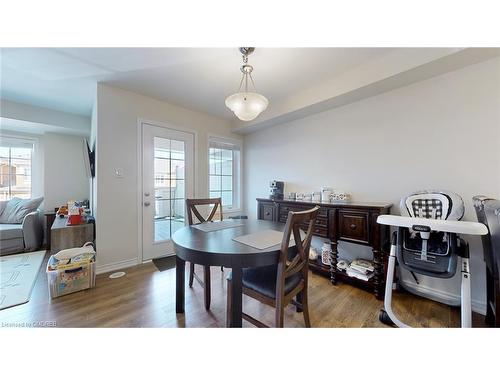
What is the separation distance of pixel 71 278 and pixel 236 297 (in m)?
1.90

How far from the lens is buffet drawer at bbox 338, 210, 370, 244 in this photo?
1921 millimetres

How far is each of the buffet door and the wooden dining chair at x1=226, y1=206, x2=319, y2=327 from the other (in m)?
1.98

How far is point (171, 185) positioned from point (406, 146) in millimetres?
3154

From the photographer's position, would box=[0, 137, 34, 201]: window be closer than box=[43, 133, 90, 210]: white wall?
Yes

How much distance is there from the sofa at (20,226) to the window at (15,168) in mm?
310

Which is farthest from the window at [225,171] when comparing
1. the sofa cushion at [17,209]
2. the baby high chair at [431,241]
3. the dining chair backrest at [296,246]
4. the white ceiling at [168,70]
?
the sofa cushion at [17,209]

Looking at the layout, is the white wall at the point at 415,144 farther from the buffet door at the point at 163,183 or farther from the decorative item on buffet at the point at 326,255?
the buffet door at the point at 163,183

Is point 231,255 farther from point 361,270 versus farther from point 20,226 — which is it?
point 20,226

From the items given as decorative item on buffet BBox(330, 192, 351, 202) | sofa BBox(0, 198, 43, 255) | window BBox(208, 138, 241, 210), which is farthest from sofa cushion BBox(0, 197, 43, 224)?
decorative item on buffet BBox(330, 192, 351, 202)

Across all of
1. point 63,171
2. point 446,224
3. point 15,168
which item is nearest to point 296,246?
point 446,224

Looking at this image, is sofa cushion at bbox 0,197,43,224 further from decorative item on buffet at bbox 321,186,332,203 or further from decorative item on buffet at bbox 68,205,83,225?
decorative item on buffet at bbox 321,186,332,203
